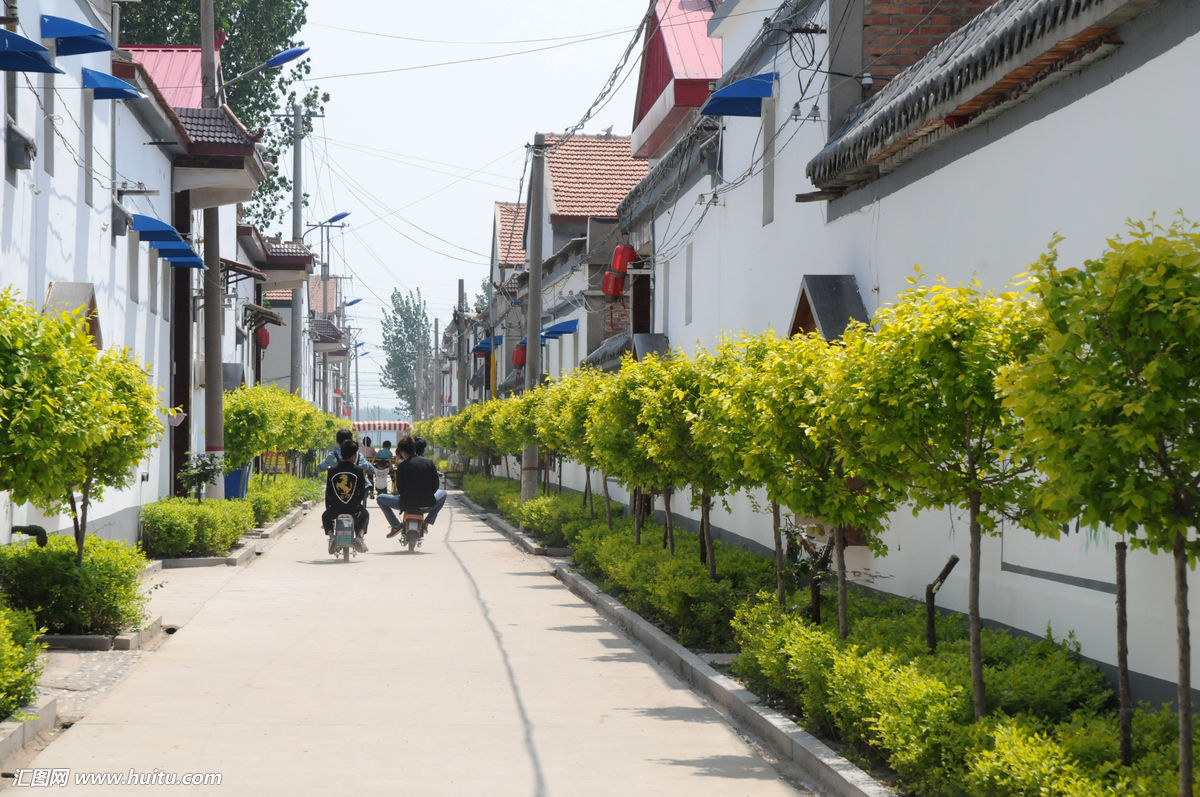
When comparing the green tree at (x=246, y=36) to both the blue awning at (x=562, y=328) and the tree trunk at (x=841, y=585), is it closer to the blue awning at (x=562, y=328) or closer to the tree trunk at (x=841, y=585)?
the blue awning at (x=562, y=328)

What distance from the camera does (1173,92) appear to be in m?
7.63

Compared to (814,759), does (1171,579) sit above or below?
above

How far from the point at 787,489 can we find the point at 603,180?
35741 millimetres

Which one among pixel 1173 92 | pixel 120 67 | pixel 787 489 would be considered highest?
pixel 120 67

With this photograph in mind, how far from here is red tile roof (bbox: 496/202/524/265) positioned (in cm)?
5962

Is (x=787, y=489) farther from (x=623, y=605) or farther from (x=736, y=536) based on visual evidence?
(x=736, y=536)

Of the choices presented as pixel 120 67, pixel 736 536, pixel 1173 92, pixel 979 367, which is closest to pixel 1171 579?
pixel 979 367

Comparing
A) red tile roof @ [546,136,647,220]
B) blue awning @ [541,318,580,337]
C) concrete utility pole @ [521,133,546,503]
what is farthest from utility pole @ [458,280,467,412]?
concrete utility pole @ [521,133,546,503]

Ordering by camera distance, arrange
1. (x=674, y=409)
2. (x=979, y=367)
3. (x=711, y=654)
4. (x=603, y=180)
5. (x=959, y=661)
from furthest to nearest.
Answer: (x=603, y=180)
(x=674, y=409)
(x=711, y=654)
(x=959, y=661)
(x=979, y=367)

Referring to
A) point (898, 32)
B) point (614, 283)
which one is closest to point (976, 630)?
point (898, 32)

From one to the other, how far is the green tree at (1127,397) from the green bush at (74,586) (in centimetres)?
905

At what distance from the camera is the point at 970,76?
10109 millimetres

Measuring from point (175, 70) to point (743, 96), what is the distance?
15.7 metres

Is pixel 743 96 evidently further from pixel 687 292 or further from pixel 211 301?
pixel 211 301
